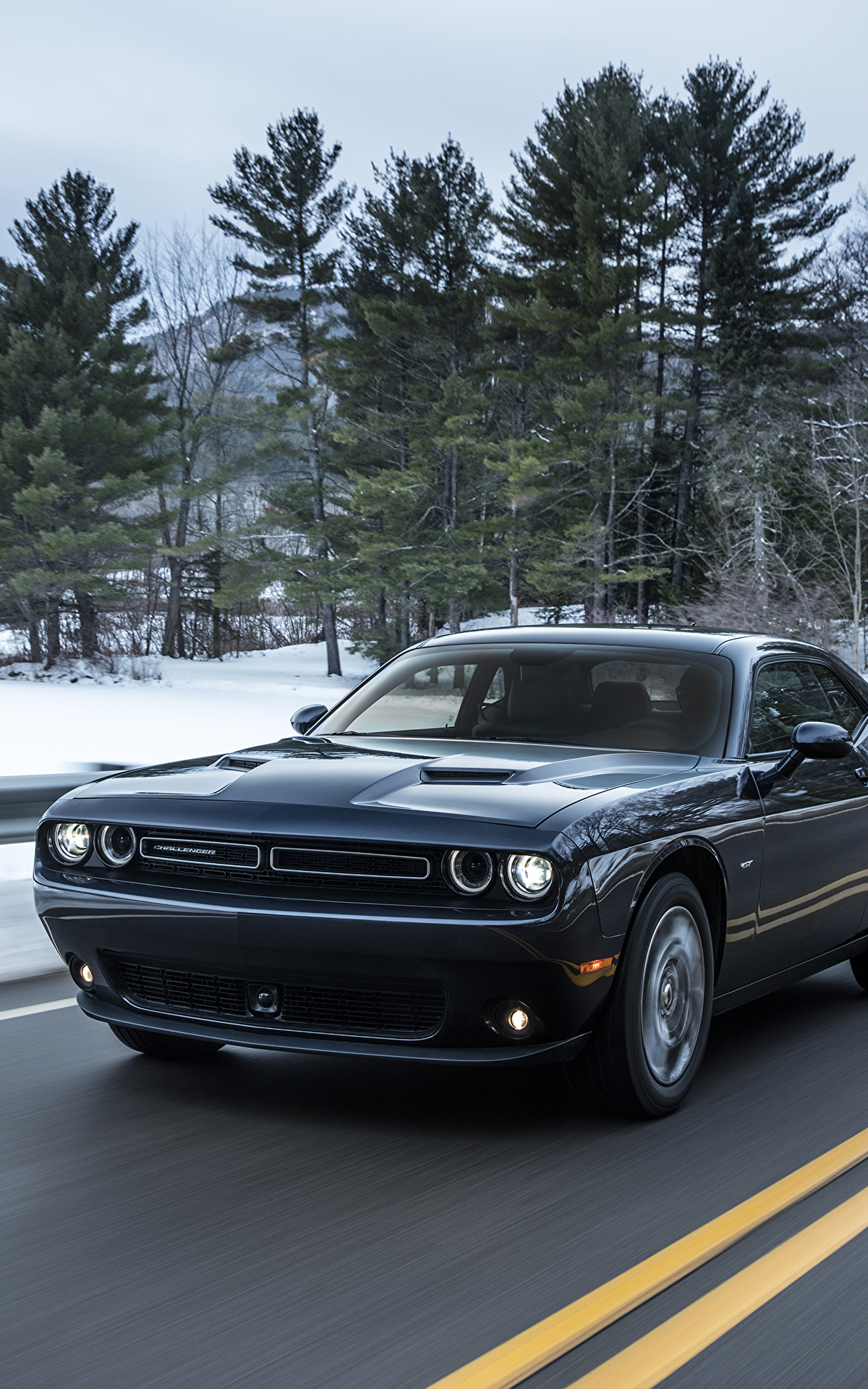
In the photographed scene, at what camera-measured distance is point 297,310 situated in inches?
1868

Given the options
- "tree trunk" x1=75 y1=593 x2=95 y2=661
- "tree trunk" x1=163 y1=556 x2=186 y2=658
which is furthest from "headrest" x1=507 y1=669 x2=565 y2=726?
"tree trunk" x1=163 y1=556 x2=186 y2=658

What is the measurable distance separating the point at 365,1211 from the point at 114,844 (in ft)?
4.83

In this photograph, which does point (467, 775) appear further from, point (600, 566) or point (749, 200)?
point (749, 200)

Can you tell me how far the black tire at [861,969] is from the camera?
241 inches

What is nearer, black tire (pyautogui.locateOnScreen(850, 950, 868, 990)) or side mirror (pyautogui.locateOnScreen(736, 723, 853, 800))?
side mirror (pyautogui.locateOnScreen(736, 723, 853, 800))

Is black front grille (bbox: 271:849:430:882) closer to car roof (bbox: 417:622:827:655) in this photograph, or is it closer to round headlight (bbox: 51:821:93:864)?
round headlight (bbox: 51:821:93:864)

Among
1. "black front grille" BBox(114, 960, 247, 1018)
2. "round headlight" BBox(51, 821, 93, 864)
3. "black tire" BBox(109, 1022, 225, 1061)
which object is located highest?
"round headlight" BBox(51, 821, 93, 864)

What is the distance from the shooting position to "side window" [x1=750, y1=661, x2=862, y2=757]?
5234 millimetres

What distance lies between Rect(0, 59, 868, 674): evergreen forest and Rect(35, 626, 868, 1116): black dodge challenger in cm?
3418

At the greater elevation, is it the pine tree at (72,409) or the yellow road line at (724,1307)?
the pine tree at (72,409)

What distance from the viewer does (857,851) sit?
18.5ft

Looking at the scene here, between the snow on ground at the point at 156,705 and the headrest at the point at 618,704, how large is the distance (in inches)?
390

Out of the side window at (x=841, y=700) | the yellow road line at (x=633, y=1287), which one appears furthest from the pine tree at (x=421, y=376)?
the yellow road line at (x=633, y=1287)

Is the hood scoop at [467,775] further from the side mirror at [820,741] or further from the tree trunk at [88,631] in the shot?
the tree trunk at [88,631]
